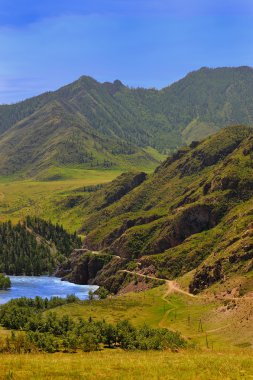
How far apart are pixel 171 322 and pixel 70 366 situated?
419 feet

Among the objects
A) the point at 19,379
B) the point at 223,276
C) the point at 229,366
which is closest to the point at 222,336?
the point at 223,276

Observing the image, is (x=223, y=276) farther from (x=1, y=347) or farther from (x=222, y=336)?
(x=1, y=347)

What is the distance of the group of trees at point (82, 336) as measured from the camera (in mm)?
106188

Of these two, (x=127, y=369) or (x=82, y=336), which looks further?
(x=82, y=336)

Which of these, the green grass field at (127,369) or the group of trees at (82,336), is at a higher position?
the green grass field at (127,369)

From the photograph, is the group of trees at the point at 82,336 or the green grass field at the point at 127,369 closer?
the green grass field at the point at 127,369

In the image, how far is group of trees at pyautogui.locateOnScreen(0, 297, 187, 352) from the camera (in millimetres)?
106188

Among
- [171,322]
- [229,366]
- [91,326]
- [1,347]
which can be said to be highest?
[229,366]

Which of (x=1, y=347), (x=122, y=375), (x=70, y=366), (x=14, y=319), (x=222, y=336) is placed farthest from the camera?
(x=14, y=319)

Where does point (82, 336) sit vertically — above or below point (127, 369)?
below

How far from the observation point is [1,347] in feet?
280

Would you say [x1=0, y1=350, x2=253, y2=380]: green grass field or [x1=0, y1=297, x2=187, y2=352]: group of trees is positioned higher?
[x1=0, y1=350, x2=253, y2=380]: green grass field

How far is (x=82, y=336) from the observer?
118 m

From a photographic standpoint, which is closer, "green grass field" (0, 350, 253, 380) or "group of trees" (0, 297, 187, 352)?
"green grass field" (0, 350, 253, 380)
